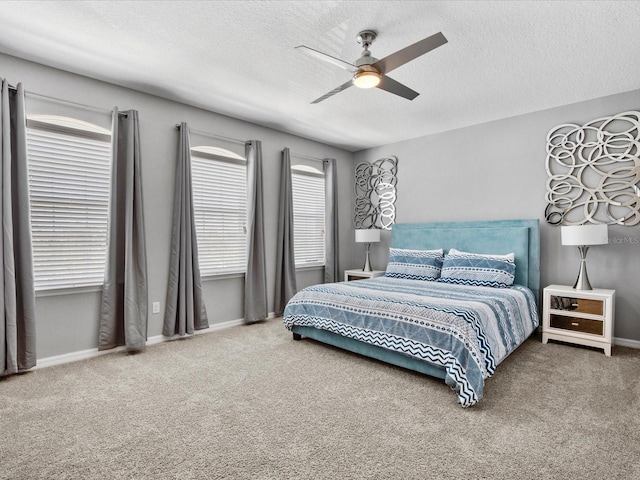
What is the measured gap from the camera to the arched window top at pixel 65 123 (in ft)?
9.97

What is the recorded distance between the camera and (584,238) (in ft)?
11.1

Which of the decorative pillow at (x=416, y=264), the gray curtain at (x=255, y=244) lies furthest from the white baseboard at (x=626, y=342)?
the gray curtain at (x=255, y=244)

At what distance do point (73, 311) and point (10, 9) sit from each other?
7.87 ft

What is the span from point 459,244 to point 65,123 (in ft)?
14.9

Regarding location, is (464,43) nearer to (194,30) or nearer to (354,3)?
(354,3)

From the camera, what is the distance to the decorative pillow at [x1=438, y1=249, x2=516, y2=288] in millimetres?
3859

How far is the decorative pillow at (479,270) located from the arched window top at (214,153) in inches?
117

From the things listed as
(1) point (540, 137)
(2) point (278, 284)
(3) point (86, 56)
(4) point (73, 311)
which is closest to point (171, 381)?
(4) point (73, 311)

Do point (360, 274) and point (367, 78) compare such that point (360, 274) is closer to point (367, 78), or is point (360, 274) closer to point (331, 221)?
point (331, 221)

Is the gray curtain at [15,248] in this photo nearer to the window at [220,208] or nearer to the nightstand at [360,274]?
the window at [220,208]

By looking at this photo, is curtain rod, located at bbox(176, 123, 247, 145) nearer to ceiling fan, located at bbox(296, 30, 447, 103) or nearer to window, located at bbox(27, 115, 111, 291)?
window, located at bbox(27, 115, 111, 291)

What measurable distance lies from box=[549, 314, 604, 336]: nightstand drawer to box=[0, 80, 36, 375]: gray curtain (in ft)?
16.2

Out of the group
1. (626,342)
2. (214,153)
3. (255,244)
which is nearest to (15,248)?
(214,153)

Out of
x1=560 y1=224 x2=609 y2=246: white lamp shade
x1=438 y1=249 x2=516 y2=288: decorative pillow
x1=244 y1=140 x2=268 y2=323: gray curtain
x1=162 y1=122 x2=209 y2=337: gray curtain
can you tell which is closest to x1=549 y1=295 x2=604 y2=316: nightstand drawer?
x1=438 y1=249 x2=516 y2=288: decorative pillow
